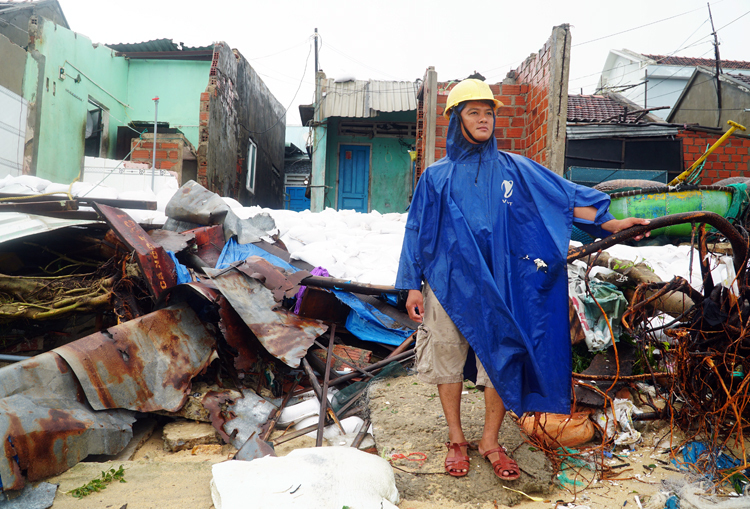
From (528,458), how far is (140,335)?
2337mm

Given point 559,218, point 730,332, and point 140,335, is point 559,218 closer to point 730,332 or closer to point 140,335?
point 730,332

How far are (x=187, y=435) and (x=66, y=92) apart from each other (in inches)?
412

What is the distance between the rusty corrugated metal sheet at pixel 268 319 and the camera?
128 inches

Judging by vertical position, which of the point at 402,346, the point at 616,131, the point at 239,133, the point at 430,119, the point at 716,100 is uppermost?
the point at 716,100

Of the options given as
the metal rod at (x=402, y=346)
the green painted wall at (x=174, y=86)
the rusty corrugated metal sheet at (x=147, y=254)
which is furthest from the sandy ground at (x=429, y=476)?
the green painted wall at (x=174, y=86)

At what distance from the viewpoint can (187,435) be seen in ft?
8.95

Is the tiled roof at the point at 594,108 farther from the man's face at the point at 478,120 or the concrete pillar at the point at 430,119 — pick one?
the man's face at the point at 478,120

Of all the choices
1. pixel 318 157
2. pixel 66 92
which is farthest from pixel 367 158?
pixel 66 92

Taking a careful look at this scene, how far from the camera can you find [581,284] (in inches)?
128

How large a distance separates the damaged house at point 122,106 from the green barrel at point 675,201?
6.97 meters

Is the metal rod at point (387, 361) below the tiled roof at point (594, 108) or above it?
below

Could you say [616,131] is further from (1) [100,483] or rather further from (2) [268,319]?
(1) [100,483]

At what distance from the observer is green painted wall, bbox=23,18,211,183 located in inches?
383

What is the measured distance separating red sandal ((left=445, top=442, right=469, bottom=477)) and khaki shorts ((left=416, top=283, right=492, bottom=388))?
0.29 metres
